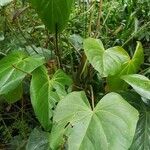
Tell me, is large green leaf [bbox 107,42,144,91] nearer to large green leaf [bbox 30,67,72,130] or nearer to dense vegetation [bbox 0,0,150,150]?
dense vegetation [bbox 0,0,150,150]

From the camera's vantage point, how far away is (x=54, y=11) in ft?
4.79

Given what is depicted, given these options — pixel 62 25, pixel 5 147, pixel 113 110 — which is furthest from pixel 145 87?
pixel 5 147

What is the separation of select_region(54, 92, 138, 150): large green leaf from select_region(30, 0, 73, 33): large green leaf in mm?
338

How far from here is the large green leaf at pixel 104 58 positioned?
1314 millimetres

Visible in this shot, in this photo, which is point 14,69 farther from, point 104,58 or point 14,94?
point 104,58

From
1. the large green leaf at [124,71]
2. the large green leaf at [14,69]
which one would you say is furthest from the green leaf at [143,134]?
the large green leaf at [14,69]

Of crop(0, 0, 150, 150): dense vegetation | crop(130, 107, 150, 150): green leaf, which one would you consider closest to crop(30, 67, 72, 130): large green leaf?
crop(0, 0, 150, 150): dense vegetation

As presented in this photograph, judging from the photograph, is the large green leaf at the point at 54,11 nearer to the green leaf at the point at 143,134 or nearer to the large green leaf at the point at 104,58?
the large green leaf at the point at 104,58

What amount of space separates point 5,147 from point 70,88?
16.2 inches

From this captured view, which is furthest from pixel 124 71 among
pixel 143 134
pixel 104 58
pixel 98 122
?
pixel 98 122

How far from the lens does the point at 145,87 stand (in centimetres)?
129

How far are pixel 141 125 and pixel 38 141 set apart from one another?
1.18 feet

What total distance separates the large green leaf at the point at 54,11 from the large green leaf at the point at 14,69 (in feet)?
0.45

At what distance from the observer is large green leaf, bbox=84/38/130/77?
131 centimetres
